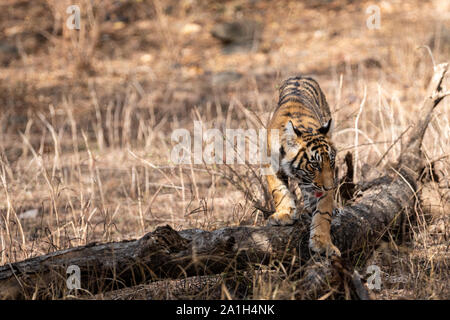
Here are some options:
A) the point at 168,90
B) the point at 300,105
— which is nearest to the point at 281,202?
the point at 300,105

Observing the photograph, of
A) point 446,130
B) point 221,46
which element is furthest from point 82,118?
point 446,130

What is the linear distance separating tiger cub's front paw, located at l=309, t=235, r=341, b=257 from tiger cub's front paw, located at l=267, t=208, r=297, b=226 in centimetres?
26

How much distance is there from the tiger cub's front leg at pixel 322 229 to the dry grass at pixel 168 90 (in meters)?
0.73

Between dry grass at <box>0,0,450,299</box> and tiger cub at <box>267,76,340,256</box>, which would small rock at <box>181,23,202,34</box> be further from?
tiger cub at <box>267,76,340,256</box>

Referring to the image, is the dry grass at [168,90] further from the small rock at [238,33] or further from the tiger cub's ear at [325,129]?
the tiger cub's ear at [325,129]

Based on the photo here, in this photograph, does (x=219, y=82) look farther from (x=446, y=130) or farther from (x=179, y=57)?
(x=446, y=130)

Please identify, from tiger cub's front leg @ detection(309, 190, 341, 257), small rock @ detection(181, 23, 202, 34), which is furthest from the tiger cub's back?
small rock @ detection(181, 23, 202, 34)

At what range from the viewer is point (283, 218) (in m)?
3.31

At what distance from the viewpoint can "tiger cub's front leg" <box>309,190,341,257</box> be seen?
3.05 m

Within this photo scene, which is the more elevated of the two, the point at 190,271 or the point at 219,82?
the point at 219,82

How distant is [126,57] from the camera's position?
9914 millimetres

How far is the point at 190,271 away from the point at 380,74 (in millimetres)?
6047

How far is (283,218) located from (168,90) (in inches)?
224
